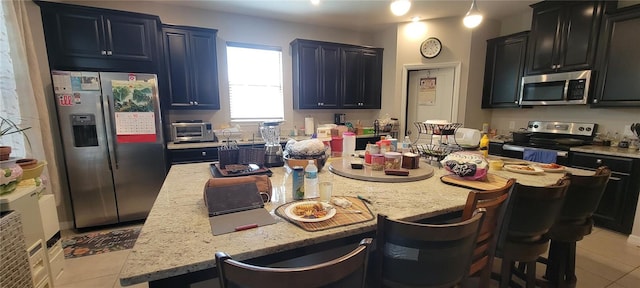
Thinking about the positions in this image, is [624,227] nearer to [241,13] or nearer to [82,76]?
[241,13]

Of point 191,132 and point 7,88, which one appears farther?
point 191,132

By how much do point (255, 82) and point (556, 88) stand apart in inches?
156

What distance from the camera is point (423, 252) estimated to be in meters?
0.92

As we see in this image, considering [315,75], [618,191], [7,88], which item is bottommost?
[618,191]

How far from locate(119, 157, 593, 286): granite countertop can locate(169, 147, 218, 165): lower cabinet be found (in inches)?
60.5

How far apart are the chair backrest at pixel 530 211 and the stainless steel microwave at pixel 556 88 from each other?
98.5 inches

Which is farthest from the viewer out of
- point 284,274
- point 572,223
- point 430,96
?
point 430,96

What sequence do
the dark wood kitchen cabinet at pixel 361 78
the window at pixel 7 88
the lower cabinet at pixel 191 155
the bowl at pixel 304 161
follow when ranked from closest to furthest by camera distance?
the bowl at pixel 304 161 → the window at pixel 7 88 → the lower cabinet at pixel 191 155 → the dark wood kitchen cabinet at pixel 361 78

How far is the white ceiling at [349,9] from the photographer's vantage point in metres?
3.30

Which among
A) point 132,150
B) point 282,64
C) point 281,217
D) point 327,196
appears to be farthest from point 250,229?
point 282,64

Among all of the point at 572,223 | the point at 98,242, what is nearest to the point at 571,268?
the point at 572,223

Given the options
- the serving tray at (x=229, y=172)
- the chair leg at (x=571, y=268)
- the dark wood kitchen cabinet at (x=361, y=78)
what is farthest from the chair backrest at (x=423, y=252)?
the dark wood kitchen cabinet at (x=361, y=78)

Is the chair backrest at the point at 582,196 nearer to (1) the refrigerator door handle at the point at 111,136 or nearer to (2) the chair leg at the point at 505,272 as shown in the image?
(2) the chair leg at the point at 505,272

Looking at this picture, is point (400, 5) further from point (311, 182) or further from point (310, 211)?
point (310, 211)
